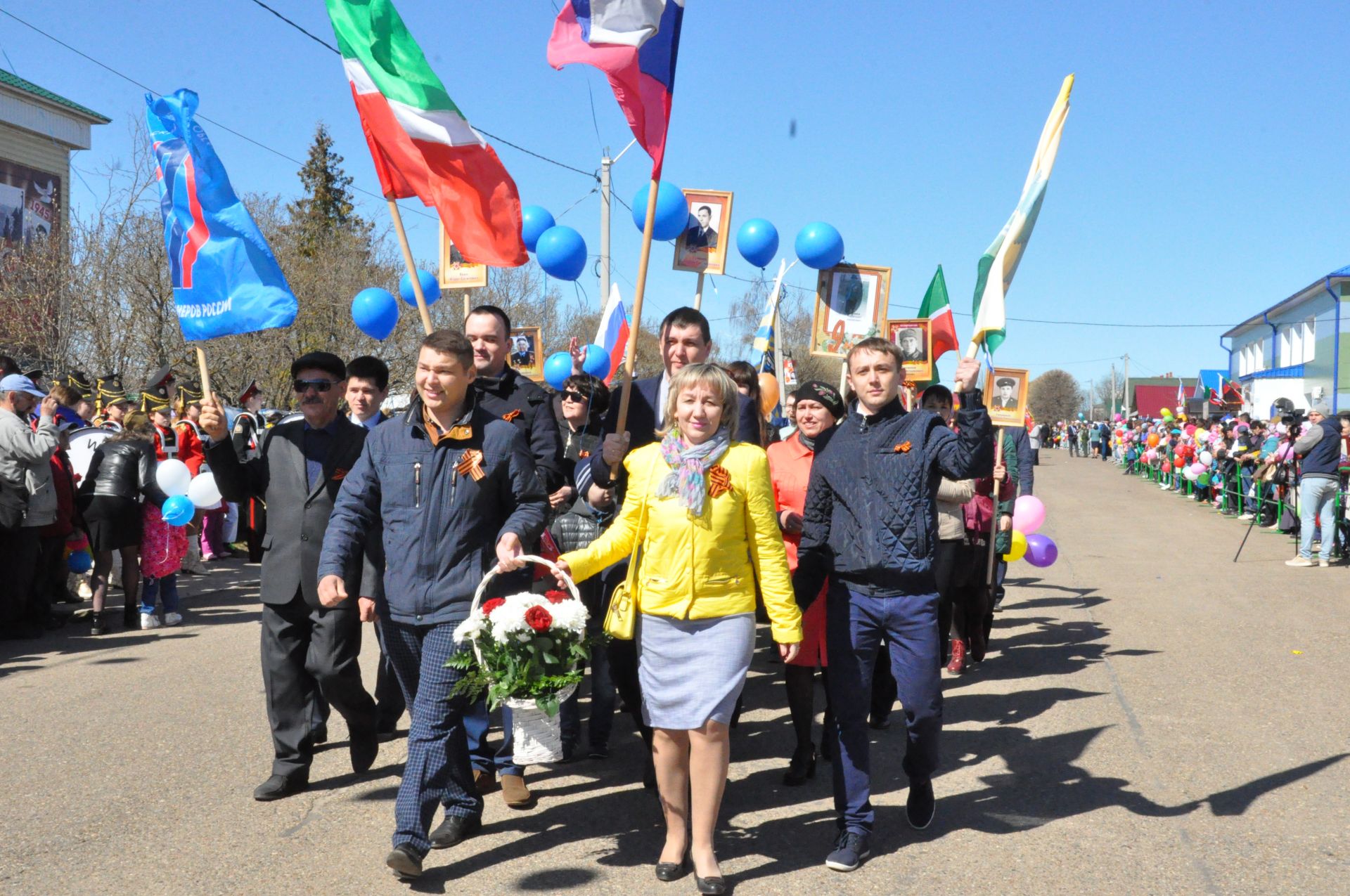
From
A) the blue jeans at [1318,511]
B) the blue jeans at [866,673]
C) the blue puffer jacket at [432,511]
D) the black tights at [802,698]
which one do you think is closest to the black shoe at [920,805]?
the blue jeans at [866,673]

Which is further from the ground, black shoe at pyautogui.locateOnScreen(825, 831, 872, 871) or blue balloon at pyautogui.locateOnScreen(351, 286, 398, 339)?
blue balloon at pyautogui.locateOnScreen(351, 286, 398, 339)

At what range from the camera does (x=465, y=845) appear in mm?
4594

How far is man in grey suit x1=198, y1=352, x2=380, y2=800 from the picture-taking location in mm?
5059

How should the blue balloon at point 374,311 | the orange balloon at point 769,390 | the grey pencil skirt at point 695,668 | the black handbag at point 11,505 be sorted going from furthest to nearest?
1. the black handbag at point 11,505
2. the blue balloon at point 374,311
3. the orange balloon at point 769,390
4. the grey pencil skirt at point 695,668

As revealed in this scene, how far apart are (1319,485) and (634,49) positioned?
12621 millimetres

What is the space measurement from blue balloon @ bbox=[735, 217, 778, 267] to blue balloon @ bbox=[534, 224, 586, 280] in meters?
1.46

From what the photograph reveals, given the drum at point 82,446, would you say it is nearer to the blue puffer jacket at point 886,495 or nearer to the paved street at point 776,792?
the paved street at point 776,792

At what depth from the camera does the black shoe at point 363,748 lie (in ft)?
17.7

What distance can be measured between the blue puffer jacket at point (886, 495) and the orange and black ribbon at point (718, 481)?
669mm

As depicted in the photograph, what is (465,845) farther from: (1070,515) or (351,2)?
(1070,515)

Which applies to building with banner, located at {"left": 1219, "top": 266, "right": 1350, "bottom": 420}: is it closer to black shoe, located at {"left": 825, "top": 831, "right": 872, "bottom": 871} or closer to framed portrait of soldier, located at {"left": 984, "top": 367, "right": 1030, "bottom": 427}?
framed portrait of soldier, located at {"left": 984, "top": 367, "right": 1030, "bottom": 427}

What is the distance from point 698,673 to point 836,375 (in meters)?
49.4

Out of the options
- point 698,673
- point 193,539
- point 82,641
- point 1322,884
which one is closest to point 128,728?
point 82,641

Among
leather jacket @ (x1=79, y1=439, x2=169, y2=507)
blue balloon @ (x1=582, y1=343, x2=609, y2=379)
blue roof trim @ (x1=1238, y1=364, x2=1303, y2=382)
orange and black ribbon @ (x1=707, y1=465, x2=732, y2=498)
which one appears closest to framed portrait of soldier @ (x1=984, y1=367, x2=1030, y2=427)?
orange and black ribbon @ (x1=707, y1=465, x2=732, y2=498)
